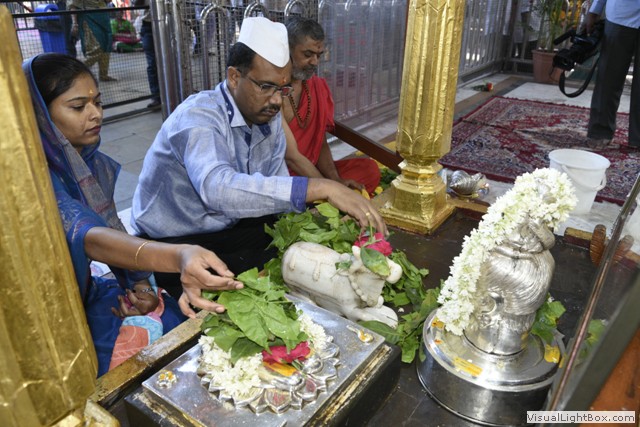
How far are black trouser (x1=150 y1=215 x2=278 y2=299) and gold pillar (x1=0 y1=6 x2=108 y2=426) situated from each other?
1.42 metres

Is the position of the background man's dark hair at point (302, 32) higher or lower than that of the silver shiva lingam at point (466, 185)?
higher

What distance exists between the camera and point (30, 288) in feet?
1.47

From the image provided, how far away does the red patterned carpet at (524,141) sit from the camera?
13.0 ft

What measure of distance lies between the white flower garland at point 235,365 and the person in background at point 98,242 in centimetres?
10

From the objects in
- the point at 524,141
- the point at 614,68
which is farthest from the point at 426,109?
the point at 614,68

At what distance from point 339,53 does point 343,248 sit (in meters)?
3.25

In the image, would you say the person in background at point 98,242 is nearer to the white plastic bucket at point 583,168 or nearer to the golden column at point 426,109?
Answer: the golden column at point 426,109

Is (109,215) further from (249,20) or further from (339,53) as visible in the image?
(339,53)

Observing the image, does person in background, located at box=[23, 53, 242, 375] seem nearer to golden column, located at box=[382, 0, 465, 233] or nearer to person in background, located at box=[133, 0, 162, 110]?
golden column, located at box=[382, 0, 465, 233]

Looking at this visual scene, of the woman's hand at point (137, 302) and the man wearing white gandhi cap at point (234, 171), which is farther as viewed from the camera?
the woman's hand at point (137, 302)

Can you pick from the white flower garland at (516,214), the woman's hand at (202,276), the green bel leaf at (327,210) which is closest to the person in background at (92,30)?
the green bel leaf at (327,210)

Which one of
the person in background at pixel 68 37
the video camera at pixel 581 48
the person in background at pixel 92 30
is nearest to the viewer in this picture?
the video camera at pixel 581 48

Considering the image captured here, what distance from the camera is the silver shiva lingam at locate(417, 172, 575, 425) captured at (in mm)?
1053

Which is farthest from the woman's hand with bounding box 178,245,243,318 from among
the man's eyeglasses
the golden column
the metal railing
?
the metal railing
